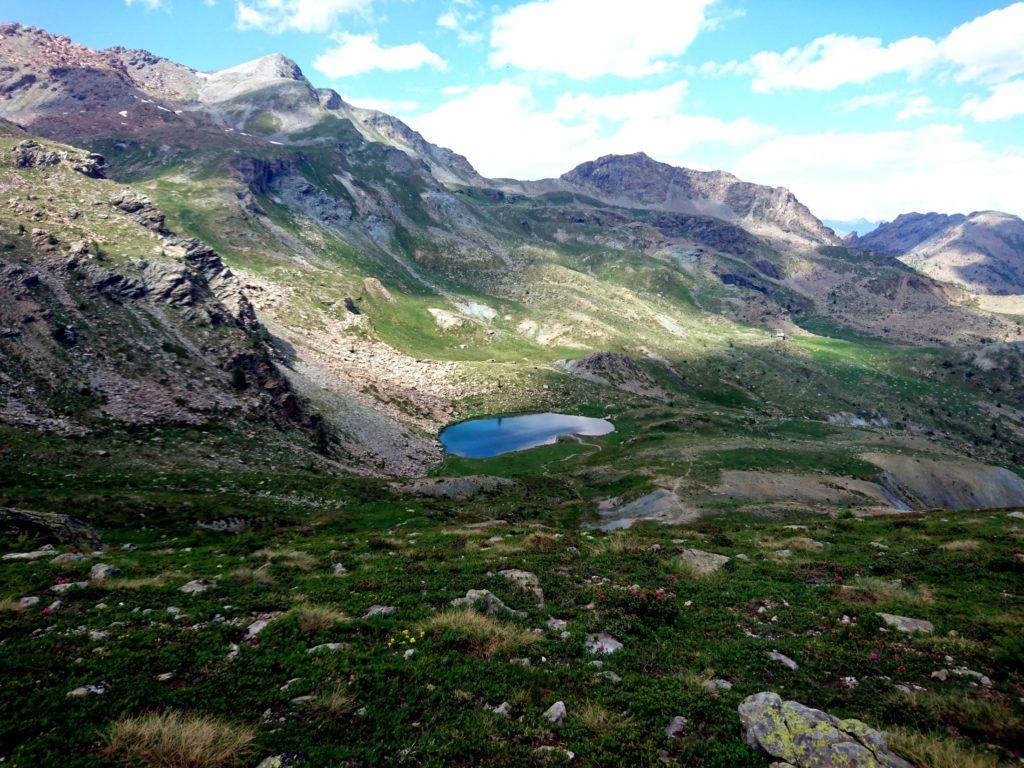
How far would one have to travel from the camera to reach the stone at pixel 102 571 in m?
16.7

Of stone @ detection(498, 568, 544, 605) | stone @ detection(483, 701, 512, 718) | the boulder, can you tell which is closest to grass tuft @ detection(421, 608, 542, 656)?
stone @ detection(483, 701, 512, 718)

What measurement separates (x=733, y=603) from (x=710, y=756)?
1084 cm

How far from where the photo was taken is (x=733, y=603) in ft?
61.7

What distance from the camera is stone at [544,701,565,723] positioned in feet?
34.2

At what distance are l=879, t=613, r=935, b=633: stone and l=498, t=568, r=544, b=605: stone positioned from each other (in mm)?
12420

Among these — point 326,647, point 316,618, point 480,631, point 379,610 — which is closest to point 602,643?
point 480,631

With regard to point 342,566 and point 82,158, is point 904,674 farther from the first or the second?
point 82,158

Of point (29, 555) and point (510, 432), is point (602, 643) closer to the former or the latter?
point (29, 555)

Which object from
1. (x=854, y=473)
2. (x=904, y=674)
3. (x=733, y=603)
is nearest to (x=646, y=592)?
(x=733, y=603)

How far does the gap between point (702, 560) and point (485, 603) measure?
547 inches

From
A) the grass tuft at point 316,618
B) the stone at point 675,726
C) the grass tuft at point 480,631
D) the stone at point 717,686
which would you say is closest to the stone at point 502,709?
the grass tuft at point 480,631

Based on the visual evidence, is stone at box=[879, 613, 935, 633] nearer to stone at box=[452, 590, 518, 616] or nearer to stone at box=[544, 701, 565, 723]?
stone at box=[544, 701, 565, 723]

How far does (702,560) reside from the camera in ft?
80.1

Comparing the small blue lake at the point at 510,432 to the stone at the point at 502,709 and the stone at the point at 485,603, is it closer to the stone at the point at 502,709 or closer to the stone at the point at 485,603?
the stone at the point at 485,603
